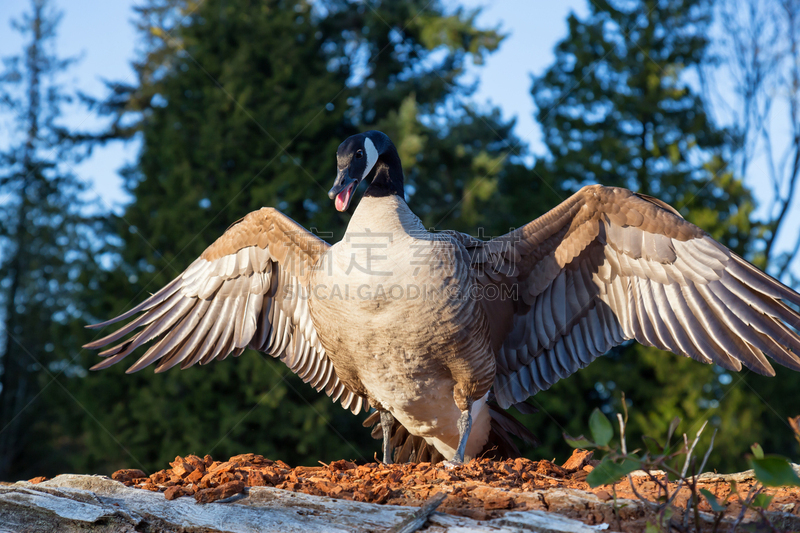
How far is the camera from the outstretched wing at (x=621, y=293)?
4637 mm

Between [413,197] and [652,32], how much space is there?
609cm

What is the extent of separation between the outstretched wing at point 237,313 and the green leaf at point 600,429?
363 centimetres

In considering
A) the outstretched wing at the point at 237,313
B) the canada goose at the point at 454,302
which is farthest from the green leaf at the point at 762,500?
the outstretched wing at the point at 237,313

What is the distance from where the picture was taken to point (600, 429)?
258 centimetres

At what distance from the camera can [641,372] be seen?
11.2m

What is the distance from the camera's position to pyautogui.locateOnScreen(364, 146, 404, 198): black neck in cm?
521

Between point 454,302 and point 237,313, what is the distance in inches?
100

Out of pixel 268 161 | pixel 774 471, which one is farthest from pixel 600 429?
pixel 268 161

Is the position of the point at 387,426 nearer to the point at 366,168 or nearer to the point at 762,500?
the point at 366,168

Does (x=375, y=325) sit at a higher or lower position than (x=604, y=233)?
lower

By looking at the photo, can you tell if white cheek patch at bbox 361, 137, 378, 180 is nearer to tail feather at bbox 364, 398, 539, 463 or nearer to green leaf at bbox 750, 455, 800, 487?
tail feather at bbox 364, 398, 539, 463

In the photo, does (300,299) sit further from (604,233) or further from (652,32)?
(652,32)

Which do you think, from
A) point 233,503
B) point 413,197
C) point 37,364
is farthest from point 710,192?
point 37,364

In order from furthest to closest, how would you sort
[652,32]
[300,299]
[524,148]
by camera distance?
1. [524,148]
2. [652,32]
3. [300,299]
